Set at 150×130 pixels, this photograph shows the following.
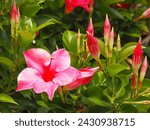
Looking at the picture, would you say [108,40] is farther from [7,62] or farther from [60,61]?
[7,62]

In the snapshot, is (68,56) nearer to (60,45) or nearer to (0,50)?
(0,50)

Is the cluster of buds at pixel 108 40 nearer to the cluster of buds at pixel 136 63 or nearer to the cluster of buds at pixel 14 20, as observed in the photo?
the cluster of buds at pixel 136 63

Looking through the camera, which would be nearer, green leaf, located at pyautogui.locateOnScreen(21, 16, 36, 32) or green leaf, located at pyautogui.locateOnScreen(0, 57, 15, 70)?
green leaf, located at pyautogui.locateOnScreen(0, 57, 15, 70)

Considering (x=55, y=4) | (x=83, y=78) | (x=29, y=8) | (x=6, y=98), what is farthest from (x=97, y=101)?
(x=55, y=4)

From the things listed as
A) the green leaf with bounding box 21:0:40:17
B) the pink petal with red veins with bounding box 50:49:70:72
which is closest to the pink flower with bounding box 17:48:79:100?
the pink petal with red veins with bounding box 50:49:70:72

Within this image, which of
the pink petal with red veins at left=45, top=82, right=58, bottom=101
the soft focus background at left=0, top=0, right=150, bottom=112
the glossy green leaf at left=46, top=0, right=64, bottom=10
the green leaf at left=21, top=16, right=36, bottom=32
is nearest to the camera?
the pink petal with red veins at left=45, top=82, right=58, bottom=101

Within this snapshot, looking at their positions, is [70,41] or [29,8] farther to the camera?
[29,8]

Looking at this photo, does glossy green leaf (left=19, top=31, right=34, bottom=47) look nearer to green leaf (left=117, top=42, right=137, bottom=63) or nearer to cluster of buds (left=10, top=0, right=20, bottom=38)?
cluster of buds (left=10, top=0, right=20, bottom=38)
